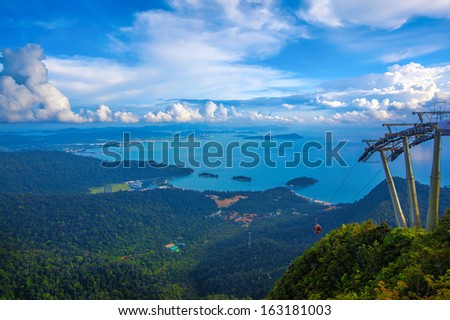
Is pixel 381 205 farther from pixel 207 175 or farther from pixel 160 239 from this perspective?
pixel 207 175

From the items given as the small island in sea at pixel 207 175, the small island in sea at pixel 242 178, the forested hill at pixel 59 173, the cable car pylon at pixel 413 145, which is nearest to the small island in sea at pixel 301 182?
the small island in sea at pixel 242 178

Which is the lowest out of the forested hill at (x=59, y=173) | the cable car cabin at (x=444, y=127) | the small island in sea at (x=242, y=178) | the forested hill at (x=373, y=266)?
the small island in sea at (x=242, y=178)

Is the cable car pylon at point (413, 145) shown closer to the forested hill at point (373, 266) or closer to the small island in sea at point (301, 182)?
the forested hill at point (373, 266)

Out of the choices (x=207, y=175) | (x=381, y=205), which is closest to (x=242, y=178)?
(x=207, y=175)

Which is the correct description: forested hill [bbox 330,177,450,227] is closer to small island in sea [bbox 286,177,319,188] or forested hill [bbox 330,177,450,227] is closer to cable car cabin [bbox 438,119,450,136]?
cable car cabin [bbox 438,119,450,136]

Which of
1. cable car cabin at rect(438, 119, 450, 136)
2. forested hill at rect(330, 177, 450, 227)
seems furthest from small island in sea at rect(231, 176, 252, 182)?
cable car cabin at rect(438, 119, 450, 136)

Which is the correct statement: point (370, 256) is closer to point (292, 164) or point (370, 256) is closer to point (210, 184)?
point (210, 184)
